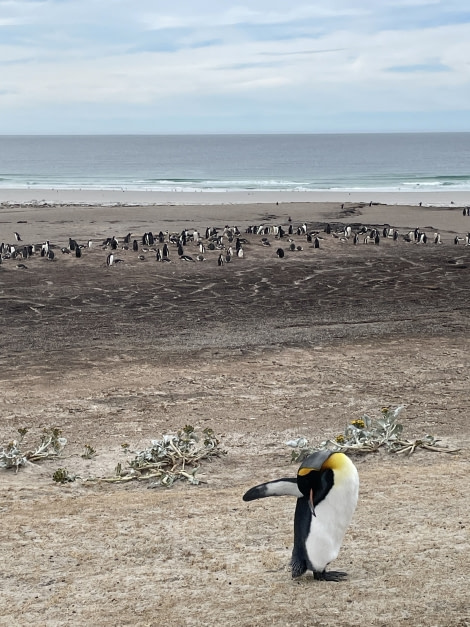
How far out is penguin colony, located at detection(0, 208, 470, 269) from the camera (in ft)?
Result: 75.8

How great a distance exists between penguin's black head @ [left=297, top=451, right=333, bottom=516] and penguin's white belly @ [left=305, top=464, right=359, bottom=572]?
0.12ft

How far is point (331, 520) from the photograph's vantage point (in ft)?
16.7

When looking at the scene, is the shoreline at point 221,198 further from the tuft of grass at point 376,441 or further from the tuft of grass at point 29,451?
the tuft of grass at point 29,451

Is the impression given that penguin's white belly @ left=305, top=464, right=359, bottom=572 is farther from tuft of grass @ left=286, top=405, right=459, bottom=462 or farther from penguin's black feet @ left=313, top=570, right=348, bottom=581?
tuft of grass @ left=286, top=405, right=459, bottom=462

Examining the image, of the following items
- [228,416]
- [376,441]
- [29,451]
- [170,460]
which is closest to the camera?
[170,460]

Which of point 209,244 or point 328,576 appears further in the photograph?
point 209,244

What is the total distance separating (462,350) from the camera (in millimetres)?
13070

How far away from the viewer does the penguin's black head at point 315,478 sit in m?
5.05

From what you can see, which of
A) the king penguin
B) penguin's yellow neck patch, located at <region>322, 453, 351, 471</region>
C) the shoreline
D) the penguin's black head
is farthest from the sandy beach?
the shoreline

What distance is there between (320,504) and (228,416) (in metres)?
5.00

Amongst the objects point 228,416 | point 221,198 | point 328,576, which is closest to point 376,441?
point 228,416

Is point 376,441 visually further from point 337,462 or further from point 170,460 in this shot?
point 337,462

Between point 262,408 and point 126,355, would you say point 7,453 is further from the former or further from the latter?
point 126,355

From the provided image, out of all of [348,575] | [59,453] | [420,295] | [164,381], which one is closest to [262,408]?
[164,381]
